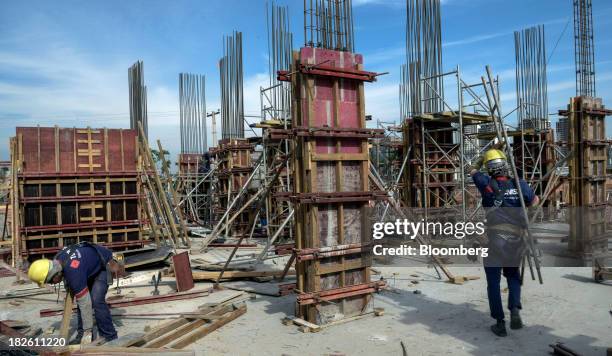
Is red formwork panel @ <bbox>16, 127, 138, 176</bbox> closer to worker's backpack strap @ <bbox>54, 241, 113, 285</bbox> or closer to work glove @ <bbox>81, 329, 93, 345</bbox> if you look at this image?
worker's backpack strap @ <bbox>54, 241, 113, 285</bbox>

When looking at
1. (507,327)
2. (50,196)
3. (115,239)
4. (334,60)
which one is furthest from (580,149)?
(50,196)

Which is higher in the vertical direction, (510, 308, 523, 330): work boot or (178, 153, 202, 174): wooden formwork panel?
(178, 153, 202, 174): wooden formwork panel

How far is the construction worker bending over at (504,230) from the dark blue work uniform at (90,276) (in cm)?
503

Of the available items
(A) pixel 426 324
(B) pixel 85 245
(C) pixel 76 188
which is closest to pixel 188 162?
(C) pixel 76 188

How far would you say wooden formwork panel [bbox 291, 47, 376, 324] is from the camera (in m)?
6.58

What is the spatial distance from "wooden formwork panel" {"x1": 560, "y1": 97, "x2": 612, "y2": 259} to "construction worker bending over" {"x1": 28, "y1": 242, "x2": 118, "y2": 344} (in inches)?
418

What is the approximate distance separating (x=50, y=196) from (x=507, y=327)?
35.3 feet

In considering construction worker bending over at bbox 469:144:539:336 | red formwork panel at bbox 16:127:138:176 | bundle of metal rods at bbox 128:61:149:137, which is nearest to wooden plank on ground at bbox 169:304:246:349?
construction worker bending over at bbox 469:144:539:336

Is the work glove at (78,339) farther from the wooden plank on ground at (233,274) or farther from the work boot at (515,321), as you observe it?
the work boot at (515,321)

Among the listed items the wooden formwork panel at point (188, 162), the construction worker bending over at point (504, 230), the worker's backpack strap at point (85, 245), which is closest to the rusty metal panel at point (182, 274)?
the worker's backpack strap at point (85, 245)

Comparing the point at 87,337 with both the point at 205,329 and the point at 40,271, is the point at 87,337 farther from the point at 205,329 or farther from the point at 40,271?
the point at 205,329

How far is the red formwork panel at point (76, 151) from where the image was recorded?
11.6 m

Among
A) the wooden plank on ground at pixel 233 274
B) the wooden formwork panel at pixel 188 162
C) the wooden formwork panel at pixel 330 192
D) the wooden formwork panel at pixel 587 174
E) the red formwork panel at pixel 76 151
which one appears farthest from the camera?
the wooden formwork panel at pixel 188 162

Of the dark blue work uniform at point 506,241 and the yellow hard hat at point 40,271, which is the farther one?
the dark blue work uniform at point 506,241
